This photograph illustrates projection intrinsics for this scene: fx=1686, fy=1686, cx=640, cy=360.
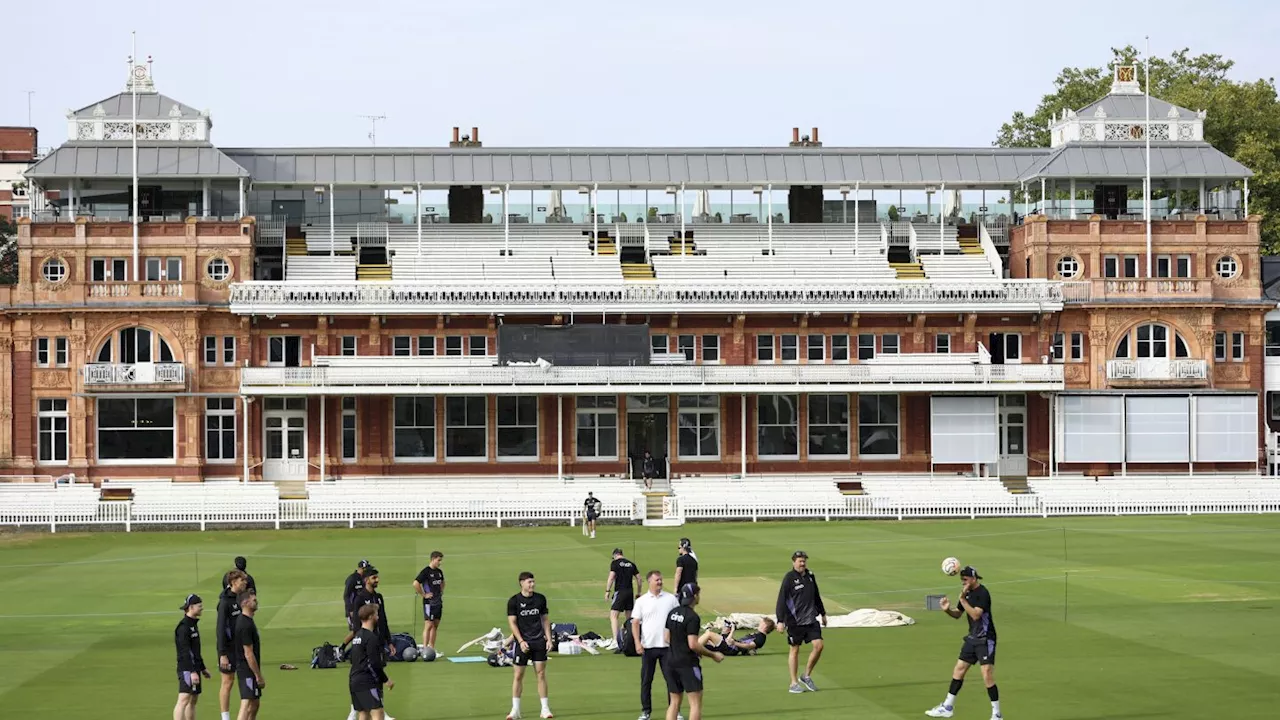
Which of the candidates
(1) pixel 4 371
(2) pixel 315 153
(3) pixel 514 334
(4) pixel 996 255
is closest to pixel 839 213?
(4) pixel 996 255

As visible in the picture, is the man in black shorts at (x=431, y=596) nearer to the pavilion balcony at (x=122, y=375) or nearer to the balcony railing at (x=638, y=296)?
the balcony railing at (x=638, y=296)

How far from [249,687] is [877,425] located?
4635cm

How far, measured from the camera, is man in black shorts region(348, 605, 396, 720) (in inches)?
727

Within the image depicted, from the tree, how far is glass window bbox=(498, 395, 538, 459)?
3138 centimetres

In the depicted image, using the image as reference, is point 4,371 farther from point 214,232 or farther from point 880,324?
point 880,324

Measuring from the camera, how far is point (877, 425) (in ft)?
209

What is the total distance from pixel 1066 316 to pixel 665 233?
1607 centimetres

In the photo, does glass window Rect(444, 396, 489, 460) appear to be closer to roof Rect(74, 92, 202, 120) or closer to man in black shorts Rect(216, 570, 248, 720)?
roof Rect(74, 92, 202, 120)

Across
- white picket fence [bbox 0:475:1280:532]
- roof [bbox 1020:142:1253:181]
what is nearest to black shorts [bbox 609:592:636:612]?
white picket fence [bbox 0:475:1280:532]

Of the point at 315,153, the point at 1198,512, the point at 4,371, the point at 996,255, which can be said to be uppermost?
the point at 315,153

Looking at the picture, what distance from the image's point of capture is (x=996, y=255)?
6675 cm

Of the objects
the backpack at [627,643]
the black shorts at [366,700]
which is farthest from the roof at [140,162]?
the black shorts at [366,700]

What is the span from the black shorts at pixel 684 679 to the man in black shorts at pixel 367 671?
3322mm

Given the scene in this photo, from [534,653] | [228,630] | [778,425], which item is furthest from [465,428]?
[228,630]
